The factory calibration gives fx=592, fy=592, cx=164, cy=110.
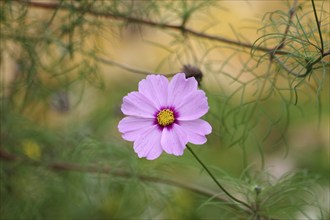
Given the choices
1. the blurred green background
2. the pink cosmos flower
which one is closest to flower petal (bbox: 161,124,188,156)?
the pink cosmos flower

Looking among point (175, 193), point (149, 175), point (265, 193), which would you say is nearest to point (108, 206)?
point (175, 193)

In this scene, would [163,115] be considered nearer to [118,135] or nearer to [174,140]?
[174,140]

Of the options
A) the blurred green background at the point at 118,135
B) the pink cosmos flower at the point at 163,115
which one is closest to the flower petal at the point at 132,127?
the pink cosmos flower at the point at 163,115

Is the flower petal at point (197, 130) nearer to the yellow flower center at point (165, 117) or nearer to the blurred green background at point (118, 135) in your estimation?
the yellow flower center at point (165, 117)

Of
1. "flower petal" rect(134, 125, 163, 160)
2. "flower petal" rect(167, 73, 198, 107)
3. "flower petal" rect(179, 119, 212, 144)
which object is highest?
"flower petal" rect(167, 73, 198, 107)

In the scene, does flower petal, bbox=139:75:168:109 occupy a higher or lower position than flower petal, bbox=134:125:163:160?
higher

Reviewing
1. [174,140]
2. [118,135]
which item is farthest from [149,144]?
[118,135]

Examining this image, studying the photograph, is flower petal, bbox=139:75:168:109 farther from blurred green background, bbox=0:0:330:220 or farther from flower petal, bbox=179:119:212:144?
blurred green background, bbox=0:0:330:220

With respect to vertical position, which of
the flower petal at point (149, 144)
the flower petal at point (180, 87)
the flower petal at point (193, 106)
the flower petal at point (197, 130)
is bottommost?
the flower petal at point (149, 144)

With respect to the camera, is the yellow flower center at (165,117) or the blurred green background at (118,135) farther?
the blurred green background at (118,135)
